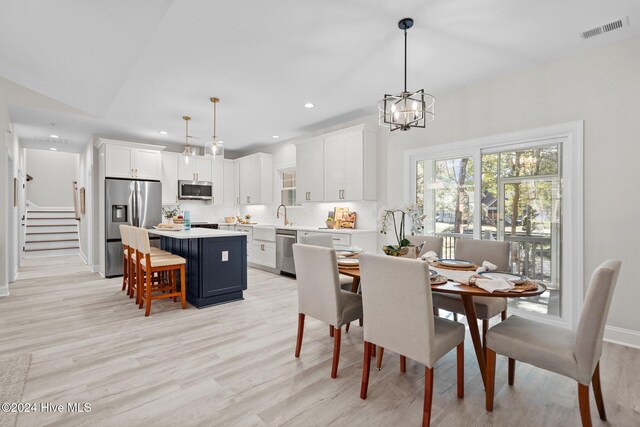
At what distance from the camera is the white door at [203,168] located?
23.2 feet

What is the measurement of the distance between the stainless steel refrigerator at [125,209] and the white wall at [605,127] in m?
5.97

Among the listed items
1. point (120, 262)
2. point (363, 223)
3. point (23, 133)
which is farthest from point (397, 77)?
point (23, 133)

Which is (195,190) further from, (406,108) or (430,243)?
(406,108)

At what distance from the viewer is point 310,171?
560 centimetres

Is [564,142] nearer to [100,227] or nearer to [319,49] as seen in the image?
[319,49]

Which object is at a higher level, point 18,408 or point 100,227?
point 100,227

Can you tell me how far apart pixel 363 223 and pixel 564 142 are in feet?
9.19

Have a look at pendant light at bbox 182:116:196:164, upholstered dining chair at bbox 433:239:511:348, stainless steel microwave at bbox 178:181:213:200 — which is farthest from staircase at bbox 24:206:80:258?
upholstered dining chair at bbox 433:239:511:348

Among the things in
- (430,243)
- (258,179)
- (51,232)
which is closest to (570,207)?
(430,243)

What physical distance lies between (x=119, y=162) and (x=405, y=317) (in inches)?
233

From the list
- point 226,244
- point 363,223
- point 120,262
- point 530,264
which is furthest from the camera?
point 120,262

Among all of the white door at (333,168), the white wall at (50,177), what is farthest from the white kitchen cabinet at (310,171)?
the white wall at (50,177)

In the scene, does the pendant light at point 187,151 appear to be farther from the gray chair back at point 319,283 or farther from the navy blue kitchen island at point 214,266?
the gray chair back at point 319,283

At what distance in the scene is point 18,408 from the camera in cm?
192
